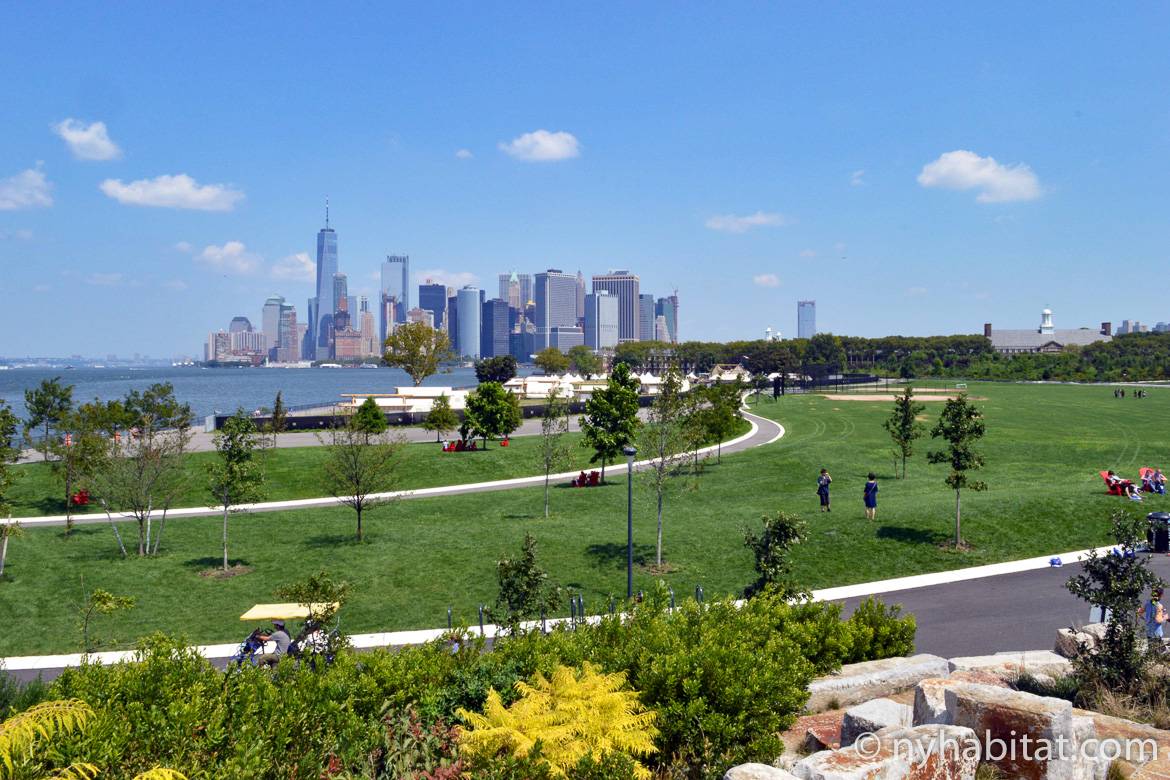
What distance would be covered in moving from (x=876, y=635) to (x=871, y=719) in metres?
4.32

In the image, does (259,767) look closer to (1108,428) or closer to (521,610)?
(521,610)

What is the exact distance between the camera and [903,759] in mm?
5926

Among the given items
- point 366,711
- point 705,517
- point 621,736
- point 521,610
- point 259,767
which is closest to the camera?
point 259,767

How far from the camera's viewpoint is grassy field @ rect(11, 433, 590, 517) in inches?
1393

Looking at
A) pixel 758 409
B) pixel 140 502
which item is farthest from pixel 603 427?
pixel 758 409

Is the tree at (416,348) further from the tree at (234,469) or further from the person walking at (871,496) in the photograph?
the person walking at (871,496)

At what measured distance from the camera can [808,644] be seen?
984 centimetres

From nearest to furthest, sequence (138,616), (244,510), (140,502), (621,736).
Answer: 1. (621,736)
2. (138,616)
3. (140,502)
4. (244,510)

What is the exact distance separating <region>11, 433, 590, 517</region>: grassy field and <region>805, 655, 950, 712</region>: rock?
28.9 m

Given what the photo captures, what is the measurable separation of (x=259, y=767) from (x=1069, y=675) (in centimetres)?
988

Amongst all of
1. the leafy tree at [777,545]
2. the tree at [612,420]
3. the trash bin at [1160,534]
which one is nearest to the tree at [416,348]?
the tree at [612,420]

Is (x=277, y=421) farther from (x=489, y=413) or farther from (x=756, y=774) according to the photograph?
(x=756, y=774)

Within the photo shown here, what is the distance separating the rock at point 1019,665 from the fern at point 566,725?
545 cm

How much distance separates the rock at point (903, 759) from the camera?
5797 mm
